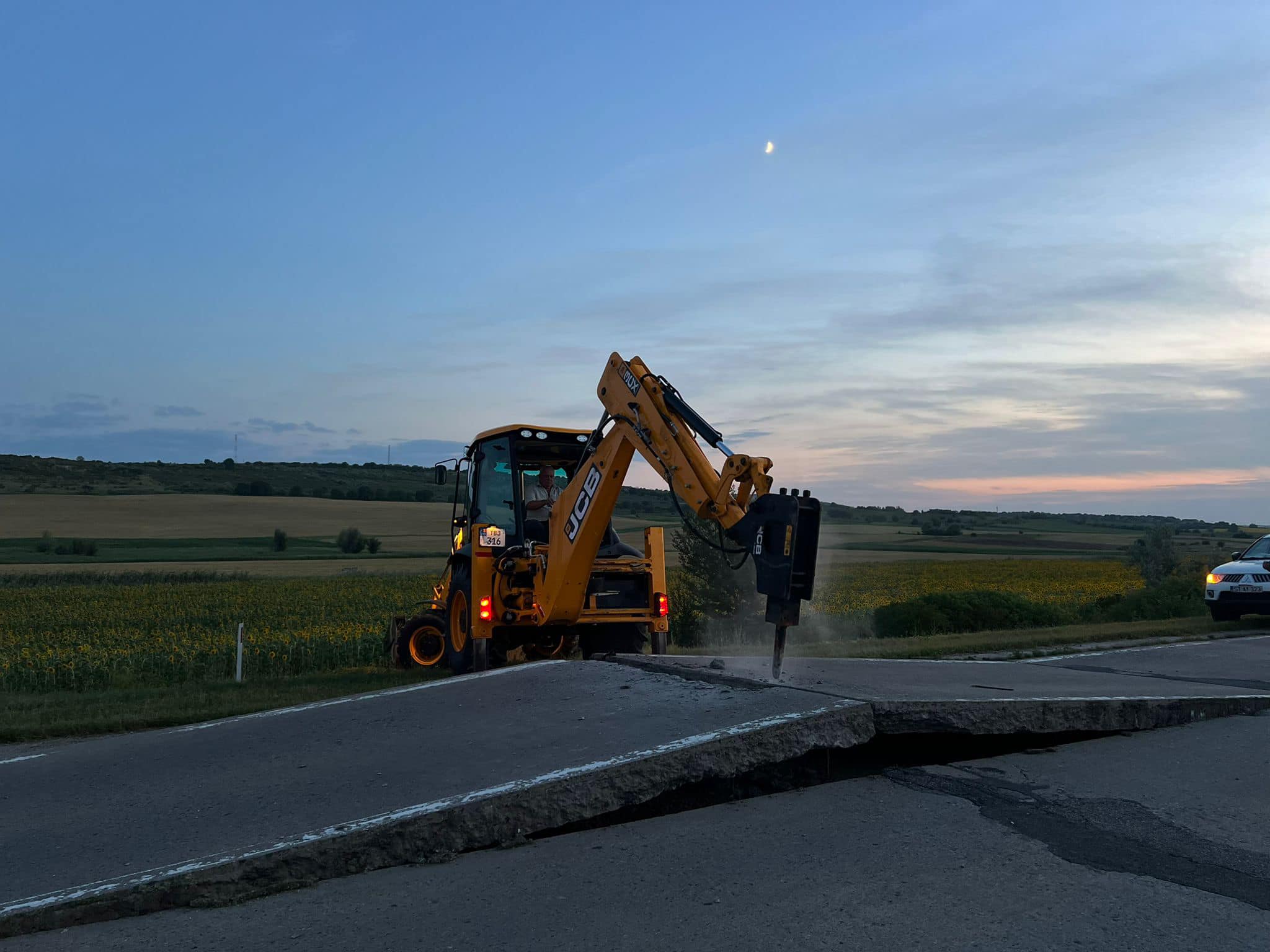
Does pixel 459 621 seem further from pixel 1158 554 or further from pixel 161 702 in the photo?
pixel 1158 554

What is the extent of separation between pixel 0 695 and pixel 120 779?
7.50 meters

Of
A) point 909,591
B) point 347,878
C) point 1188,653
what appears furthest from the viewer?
point 909,591

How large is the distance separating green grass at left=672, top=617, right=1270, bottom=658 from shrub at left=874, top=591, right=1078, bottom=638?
473 cm

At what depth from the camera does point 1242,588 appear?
18734 millimetres

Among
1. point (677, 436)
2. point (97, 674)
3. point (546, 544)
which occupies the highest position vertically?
point (677, 436)

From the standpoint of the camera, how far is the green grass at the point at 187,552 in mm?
54625

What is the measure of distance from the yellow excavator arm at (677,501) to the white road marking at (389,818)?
4.45 feet

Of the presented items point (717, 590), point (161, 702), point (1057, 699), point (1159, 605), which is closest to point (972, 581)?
point (1159, 605)

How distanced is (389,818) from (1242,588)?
59.4 ft

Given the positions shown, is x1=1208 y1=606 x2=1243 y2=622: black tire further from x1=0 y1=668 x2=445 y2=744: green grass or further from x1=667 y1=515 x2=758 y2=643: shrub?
x1=0 y1=668 x2=445 y2=744: green grass

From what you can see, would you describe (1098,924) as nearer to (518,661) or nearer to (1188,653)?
(518,661)

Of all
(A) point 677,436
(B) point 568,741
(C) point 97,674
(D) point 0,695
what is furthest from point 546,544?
(C) point 97,674

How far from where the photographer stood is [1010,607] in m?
25.4

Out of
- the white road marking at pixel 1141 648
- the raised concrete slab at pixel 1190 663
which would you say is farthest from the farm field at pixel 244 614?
the raised concrete slab at pixel 1190 663
